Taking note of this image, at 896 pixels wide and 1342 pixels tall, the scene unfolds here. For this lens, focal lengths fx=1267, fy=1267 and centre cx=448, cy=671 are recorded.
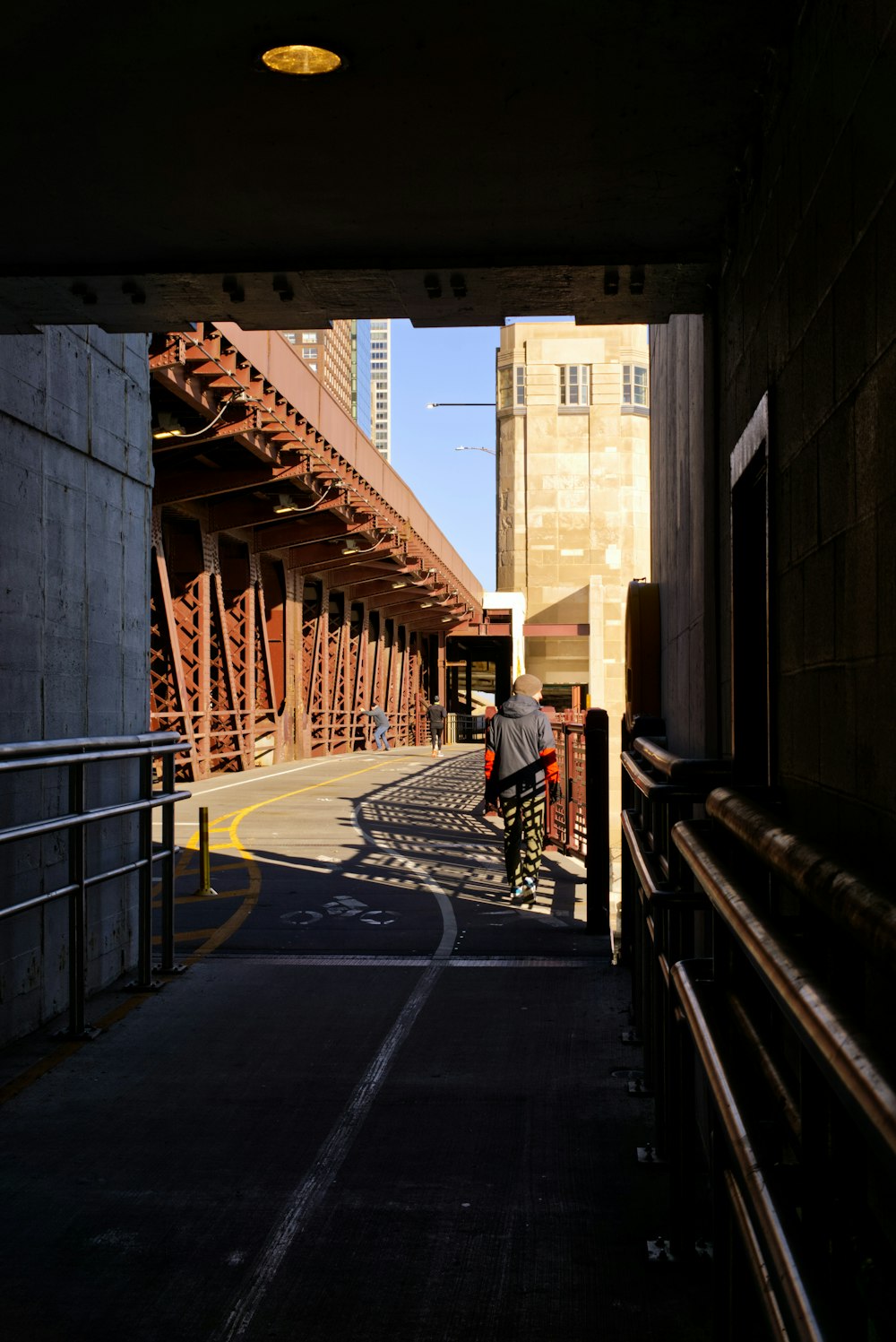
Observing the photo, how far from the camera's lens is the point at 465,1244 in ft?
14.1

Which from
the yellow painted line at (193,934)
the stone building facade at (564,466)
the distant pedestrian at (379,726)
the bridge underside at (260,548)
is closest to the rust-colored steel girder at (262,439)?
the bridge underside at (260,548)

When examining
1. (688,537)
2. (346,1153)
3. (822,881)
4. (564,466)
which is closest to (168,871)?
(346,1153)

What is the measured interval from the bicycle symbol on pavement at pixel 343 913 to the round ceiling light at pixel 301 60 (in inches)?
295

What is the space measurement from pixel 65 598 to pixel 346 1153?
13.2 feet

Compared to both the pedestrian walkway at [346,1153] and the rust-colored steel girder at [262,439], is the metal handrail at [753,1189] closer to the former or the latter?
the pedestrian walkway at [346,1153]

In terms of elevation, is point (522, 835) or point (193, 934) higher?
point (522, 835)

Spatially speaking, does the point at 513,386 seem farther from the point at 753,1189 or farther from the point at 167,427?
the point at 753,1189

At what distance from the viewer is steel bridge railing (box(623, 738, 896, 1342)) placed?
1649 mm

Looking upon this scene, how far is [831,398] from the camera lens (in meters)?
2.96

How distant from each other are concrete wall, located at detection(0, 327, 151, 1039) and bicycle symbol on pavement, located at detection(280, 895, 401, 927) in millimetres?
2071

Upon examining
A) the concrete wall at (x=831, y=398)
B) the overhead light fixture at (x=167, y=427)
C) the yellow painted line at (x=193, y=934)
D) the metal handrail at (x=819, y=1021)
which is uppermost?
the overhead light fixture at (x=167, y=427)

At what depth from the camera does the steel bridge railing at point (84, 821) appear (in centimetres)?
634

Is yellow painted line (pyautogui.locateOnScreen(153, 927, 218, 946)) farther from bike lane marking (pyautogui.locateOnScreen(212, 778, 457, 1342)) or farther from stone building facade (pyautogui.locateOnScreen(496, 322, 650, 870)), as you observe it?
stone building facade (pyautogui.locateOnScreen(496, 322, 650, 870))

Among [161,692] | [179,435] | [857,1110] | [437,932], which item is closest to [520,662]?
[161,692]
